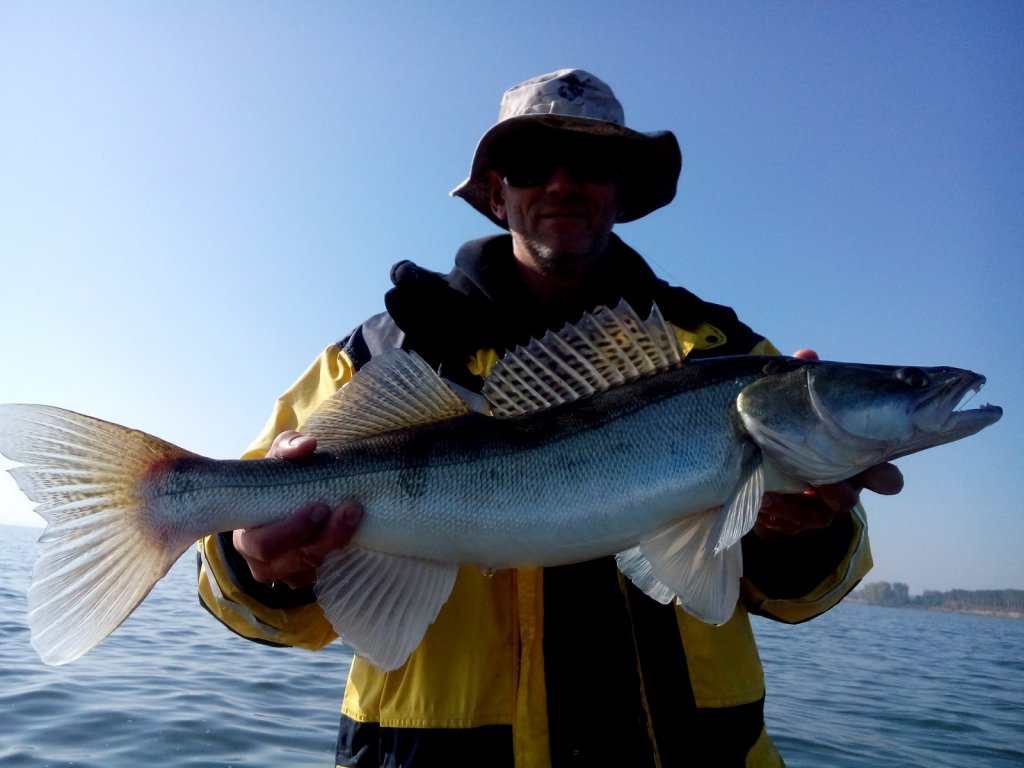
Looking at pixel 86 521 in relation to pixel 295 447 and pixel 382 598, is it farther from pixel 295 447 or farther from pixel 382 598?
pixel 382 598

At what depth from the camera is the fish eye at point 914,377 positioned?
295 cm

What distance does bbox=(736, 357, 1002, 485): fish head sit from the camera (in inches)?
114

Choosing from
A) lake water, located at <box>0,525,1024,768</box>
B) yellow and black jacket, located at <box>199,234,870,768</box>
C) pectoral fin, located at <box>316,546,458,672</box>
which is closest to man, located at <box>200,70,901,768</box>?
yellow and black jacket, located at <box>199,234,870,768</box>

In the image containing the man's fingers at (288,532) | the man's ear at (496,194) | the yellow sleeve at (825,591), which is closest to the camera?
the man's fingers at (288,532)

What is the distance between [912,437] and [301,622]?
2694mm

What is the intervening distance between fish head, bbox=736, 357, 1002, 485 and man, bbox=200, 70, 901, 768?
14 cm

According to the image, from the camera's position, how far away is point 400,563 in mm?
2955

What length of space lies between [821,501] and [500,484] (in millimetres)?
1331

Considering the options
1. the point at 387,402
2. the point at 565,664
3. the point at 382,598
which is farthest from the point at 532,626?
the point at 387,402

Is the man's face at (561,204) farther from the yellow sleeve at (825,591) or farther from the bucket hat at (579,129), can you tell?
the yellow sleeve at (825,591)

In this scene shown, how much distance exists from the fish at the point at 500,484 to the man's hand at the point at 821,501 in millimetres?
73

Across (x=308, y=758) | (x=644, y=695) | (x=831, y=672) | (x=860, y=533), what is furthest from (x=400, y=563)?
(x=831, y=672)

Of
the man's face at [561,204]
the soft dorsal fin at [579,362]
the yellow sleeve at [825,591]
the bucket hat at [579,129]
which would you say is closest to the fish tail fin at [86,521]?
the soft dorsal fin at [579,362]

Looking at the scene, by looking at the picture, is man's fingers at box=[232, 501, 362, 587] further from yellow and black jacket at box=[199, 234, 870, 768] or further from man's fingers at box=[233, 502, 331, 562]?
yellow and black jacket at box=[199, 234, 870, 768]
